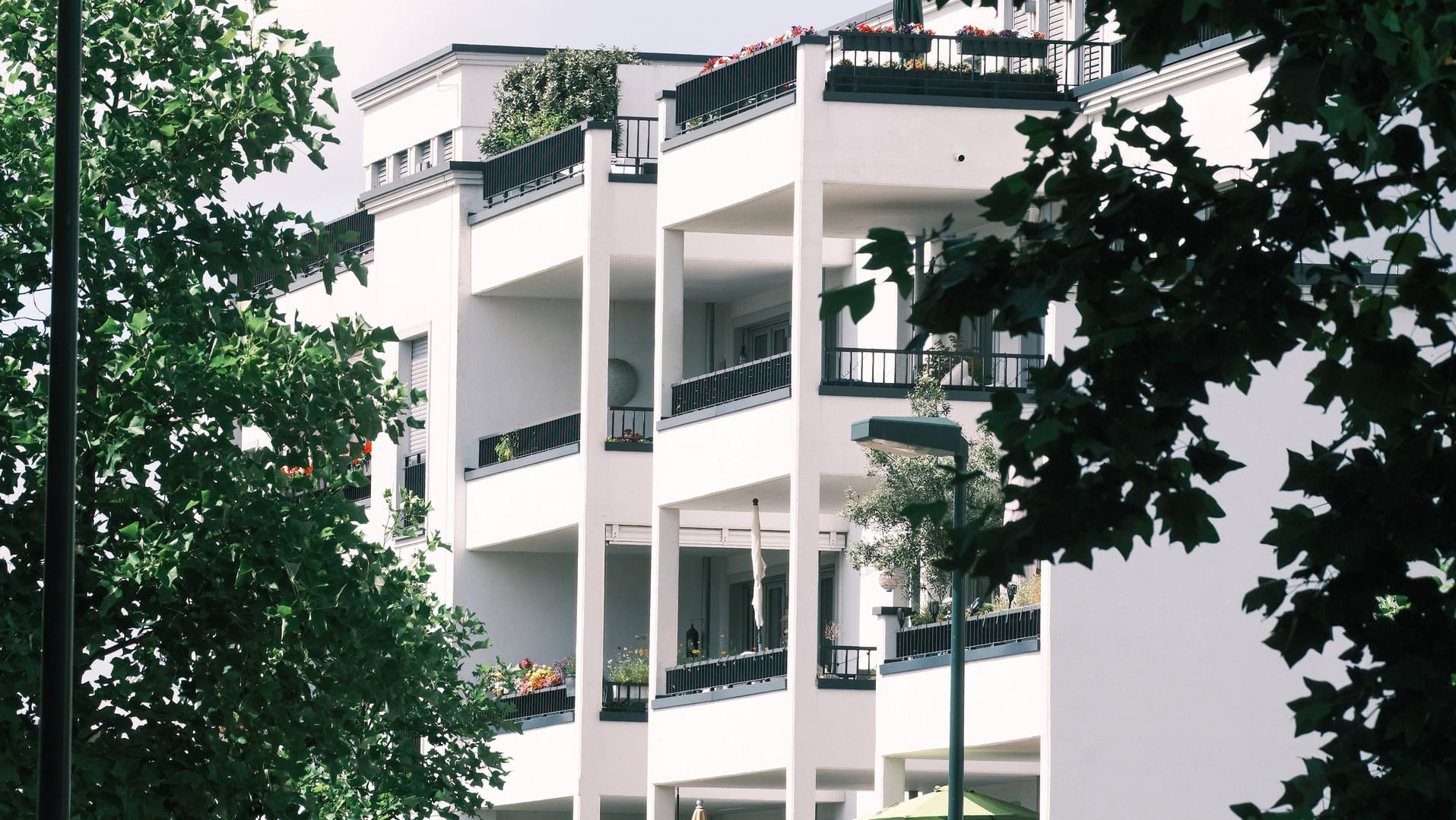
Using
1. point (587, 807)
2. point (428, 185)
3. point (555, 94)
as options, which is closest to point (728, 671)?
point (587, 807)

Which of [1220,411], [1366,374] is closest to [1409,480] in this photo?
[1366,374]

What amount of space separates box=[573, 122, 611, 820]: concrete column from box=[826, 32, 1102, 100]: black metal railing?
17.9 ft

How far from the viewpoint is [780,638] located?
118ft

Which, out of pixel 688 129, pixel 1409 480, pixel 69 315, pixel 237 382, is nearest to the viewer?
pixel 1409 480

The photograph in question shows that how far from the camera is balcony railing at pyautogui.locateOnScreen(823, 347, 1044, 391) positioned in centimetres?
2938

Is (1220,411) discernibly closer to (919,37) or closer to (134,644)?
(919,37)

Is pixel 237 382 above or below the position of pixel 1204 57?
below

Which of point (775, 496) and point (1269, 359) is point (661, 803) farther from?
point (1269, 359)

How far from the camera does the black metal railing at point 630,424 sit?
34.4 m

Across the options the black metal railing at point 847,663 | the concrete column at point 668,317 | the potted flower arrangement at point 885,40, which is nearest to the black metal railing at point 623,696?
the black metal railing at point 847,663

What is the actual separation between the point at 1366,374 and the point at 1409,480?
335mm

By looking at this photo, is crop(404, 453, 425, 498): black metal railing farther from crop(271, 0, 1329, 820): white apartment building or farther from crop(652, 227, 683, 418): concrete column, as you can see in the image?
crop(652, 227, 683, 418): concrete column

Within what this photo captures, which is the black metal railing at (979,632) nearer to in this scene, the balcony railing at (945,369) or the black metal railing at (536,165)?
the balcony railing at (945,369)

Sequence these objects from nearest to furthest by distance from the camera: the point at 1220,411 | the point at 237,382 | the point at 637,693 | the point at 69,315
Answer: the point at 69,315 < the point at 237,382 < the point at 1220,411 < the point at 637,693
